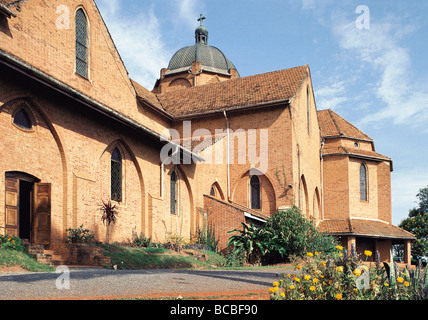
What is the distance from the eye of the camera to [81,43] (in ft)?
60.9

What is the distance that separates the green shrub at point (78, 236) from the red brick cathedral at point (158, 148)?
0.27 meters

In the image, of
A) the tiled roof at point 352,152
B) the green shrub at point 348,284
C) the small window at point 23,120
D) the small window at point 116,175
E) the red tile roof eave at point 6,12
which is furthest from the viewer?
the tiled roof at point 352,152

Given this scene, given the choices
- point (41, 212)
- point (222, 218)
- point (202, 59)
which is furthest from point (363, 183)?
point (41, 212)

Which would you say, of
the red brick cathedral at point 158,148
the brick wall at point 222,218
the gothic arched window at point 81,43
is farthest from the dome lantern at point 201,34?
the gothic arched window at point 81,43

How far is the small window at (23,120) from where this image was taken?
1396cm

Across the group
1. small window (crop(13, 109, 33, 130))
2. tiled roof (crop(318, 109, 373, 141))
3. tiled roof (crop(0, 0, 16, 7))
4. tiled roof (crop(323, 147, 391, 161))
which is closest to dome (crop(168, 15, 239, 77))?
tiled roof (crop(318, 109, 373, 141))

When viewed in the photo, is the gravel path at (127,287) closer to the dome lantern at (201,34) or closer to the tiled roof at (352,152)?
the tiled roof at (352,152)

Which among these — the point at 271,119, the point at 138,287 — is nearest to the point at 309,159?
the point at 271,119

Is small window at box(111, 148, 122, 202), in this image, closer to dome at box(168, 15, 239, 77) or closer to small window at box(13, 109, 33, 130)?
small window at box(13, 109, 33, 130)

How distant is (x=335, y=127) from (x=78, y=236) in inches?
954

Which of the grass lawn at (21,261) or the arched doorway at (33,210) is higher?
the arched doorway at (33,210)

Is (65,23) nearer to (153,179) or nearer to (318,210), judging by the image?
(153,179)

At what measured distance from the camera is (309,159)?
1167 inches

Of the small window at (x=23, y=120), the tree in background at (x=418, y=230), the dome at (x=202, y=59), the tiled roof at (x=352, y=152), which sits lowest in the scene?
the tree in background at (x=418, y=230)
